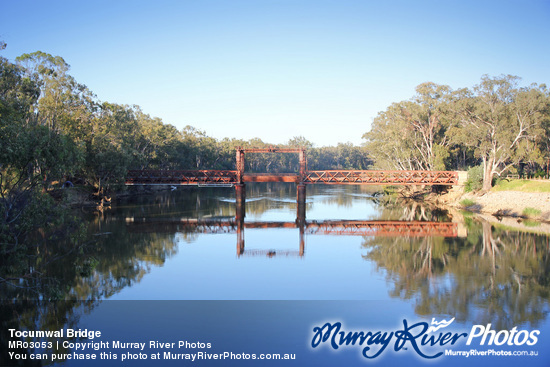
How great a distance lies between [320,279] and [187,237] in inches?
466

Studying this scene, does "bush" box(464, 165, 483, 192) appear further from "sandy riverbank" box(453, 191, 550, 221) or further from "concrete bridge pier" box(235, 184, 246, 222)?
"concrete bridge pier" box(235, 184, 246, 222)

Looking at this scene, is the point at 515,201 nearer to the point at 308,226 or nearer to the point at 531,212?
the point at 531,212

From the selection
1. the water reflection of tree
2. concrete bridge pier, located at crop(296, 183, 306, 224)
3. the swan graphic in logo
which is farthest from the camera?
concrete bridge pier, located at crop(296, 183, 306, 224)

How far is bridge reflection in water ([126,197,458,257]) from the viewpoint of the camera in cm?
2878

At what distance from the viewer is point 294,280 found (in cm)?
1781

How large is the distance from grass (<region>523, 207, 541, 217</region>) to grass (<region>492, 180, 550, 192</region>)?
2.63 metres

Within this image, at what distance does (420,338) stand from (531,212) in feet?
90.6

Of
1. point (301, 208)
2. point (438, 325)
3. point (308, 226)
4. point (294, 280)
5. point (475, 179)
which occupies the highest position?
point (475, 179)

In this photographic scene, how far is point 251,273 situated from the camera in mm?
18859

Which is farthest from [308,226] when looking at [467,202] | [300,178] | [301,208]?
[467,202]

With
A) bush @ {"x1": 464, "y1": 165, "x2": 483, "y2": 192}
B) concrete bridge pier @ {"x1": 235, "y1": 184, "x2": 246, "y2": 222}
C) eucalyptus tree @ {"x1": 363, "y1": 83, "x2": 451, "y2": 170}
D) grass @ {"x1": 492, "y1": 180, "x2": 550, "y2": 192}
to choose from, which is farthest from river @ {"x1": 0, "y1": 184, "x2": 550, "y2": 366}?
eucalyptus tree @ {"x1": 363, "y1": 83, "x2": 451, "y2": 170}

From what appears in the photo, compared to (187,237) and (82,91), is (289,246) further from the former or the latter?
(82,91)

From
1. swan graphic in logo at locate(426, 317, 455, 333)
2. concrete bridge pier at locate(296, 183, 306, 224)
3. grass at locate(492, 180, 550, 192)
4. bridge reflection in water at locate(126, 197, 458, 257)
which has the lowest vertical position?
swan graphic in logo at locate(426, 317, 455, 333)

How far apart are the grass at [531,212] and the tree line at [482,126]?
4.92 metres
